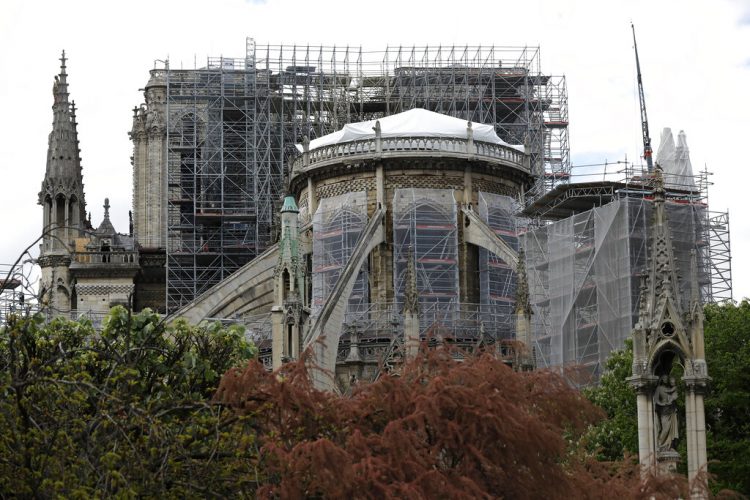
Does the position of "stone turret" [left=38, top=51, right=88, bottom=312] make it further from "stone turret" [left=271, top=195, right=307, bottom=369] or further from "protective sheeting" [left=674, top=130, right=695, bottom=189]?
"protective sheeting" [left=674, top=130, right=695, bottom=189]

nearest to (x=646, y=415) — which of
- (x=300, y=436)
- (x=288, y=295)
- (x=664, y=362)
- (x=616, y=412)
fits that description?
(x=664, y=362)

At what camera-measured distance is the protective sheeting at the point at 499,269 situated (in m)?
53.9

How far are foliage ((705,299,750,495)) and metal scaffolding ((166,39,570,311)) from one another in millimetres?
25203

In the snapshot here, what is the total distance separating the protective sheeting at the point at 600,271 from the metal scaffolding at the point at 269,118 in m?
16.5

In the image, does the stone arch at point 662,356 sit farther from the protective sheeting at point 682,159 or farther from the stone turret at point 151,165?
the stone turret at point 151,165

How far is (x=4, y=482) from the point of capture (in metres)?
20.9

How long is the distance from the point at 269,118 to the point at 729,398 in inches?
1283

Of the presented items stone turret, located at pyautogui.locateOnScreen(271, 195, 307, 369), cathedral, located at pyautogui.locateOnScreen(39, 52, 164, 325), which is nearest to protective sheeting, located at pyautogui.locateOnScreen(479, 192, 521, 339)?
stone turret, located at pyautogui.locateOnScreen(271, 195, 307, 369)

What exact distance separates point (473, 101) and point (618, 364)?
92.5 feet

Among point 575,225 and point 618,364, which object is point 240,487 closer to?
point 618,364

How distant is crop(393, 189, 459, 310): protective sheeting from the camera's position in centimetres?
5400

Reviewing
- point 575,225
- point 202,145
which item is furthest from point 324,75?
point 575,225

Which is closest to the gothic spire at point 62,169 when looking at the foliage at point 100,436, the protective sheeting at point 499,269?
the protective sheeting at point 499,269

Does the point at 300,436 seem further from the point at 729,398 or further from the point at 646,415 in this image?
the point at 729,398
